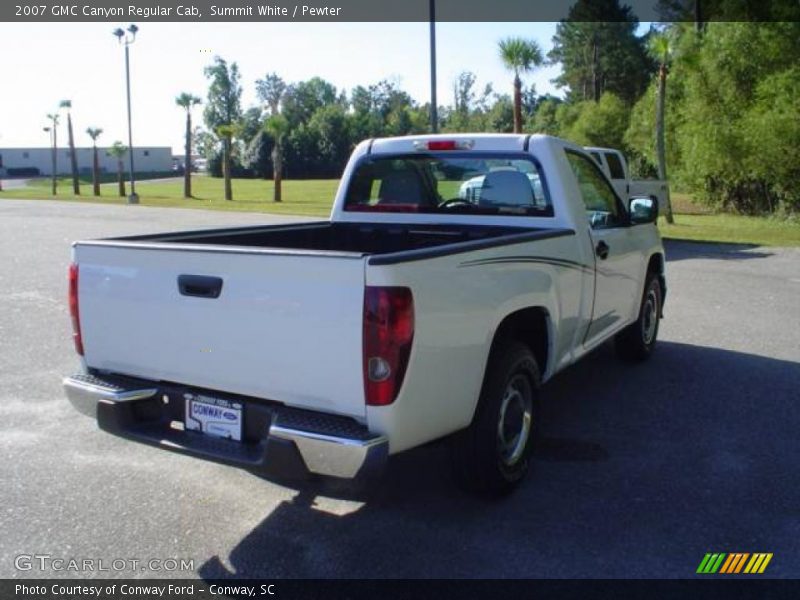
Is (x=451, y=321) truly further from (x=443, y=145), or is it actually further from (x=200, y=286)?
(x=443, y=145)

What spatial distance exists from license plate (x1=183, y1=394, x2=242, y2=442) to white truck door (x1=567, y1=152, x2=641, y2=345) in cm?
269

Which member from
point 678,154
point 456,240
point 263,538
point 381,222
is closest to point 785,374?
point 456,240

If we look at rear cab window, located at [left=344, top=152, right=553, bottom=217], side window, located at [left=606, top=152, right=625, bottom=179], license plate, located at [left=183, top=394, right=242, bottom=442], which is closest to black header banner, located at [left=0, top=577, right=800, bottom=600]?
license plate, located at [left=183, top=394, right=242, bottom=442]

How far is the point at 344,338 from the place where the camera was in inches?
122

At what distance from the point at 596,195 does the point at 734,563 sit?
3096 millimetres

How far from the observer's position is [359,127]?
8750cm

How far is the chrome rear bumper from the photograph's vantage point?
309 cm

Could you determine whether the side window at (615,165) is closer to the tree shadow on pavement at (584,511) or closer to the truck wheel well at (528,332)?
the tree shadow on pavement at (584,511)

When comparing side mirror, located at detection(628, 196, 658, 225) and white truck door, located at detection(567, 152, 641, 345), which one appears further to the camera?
side mirror, located at detection(628, 196, 658, 225)

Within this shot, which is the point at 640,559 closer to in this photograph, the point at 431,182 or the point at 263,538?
the point at 263,538

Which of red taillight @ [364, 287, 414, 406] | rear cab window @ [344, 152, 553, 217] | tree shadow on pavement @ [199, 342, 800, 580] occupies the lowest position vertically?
tree shadow on pavement @ [199, 342, 800, 580]

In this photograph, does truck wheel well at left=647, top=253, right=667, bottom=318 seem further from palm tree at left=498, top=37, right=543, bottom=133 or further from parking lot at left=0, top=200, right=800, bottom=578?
palm tree at left=498, top=37, right=543, bottom=133

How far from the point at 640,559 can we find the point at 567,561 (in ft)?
1.08

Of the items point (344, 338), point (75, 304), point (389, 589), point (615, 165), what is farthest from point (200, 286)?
point (615, 165)
